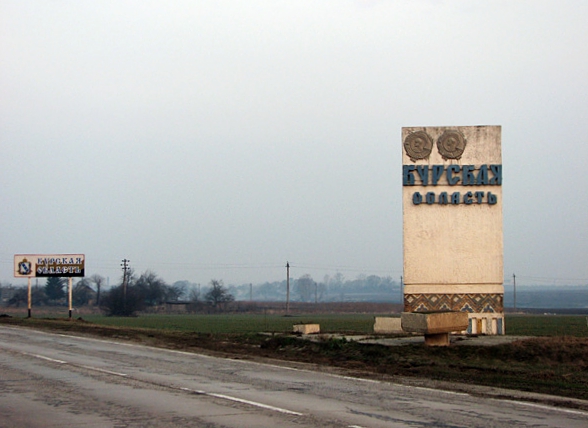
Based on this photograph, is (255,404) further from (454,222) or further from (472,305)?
(454,222)

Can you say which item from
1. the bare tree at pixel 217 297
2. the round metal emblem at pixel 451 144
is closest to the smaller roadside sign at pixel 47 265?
the round metal emblem at pixel 451 144

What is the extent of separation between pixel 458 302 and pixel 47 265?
34287mm

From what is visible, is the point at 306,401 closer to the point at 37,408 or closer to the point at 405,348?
the point at 37,408

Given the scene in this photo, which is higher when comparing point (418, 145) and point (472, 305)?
point (418, 145)

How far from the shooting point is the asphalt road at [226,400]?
35.1ft

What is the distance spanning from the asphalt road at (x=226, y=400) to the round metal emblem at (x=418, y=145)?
12.3m

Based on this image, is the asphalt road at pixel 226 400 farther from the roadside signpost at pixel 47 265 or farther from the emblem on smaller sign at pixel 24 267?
the emblem on smaller sign at pixel 24 267

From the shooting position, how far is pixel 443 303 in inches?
1113

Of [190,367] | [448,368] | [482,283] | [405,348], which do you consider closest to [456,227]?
[482,283]

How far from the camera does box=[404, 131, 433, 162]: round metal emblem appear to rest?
2897 cm

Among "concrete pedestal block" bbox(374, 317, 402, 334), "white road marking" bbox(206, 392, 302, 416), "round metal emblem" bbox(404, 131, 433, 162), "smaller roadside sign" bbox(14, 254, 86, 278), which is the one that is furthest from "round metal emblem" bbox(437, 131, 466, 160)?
"smaller roadside sign" bbox(14, 254, 86, 278)

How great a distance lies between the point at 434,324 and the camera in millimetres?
20828

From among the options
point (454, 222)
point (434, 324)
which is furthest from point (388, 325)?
point (434, 324)

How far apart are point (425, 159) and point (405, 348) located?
970 cm
